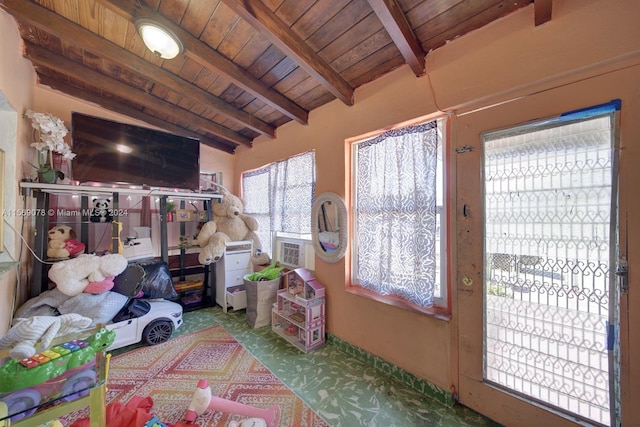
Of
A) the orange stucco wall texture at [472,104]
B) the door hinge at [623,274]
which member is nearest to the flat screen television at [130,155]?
the orange stucco wall texture at [472,104]

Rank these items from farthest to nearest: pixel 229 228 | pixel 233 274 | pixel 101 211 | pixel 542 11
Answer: pixel 229 228 → pixel 233 274 → pixel 101 211 → pixel 542 11

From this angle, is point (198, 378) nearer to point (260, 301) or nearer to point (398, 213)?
point (260, 301)

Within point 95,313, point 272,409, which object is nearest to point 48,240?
point 95,313

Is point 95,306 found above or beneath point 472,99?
beneath

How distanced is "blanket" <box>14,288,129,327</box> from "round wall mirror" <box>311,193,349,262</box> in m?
1.96

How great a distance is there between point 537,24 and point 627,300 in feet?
4.73

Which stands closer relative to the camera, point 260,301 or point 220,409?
point 220,409

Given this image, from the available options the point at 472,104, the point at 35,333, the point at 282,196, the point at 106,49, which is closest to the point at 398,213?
the point at 472,104

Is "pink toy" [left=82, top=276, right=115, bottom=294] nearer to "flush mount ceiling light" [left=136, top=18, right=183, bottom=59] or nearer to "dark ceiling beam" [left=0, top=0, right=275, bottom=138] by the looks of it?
"dark ceiling beam" [left=0, top=0, right=275, bottom=138]

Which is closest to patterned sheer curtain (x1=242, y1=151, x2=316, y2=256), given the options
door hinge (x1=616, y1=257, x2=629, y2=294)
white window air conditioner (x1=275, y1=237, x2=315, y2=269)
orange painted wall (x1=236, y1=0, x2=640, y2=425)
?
white window air conditioner (x1=275, y1=237, x2=315, y2=269)

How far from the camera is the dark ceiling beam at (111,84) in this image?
81.7 inches

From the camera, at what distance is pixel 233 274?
3137 millimetres

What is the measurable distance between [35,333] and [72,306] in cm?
88

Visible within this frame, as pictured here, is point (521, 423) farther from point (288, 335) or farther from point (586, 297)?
point (288, 335)
